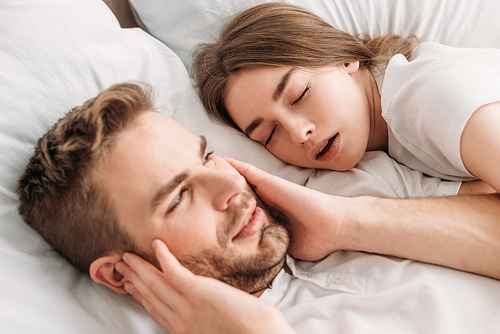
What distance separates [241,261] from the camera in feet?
3.32

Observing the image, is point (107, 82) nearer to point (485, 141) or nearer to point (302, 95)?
point (302, 95)

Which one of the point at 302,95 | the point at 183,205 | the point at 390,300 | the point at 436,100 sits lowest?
the point at 390,300

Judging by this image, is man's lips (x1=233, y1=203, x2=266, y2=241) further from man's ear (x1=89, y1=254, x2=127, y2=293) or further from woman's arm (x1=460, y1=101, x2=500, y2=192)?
woman's arm (x1=460, y1=101, x2=500, y2=192)

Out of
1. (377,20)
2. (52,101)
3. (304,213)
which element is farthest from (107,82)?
(377,20)

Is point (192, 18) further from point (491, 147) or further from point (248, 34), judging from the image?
point (491, 147)

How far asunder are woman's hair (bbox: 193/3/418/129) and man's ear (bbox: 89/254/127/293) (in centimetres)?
79

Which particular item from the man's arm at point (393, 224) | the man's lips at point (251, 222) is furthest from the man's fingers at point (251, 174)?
the man's lips at point (251, 222)

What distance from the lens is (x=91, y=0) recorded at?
1.56 metres

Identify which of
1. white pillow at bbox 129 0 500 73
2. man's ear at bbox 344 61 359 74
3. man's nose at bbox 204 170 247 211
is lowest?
man's nose at bbox 204 170 247 211

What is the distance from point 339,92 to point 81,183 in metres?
0.99

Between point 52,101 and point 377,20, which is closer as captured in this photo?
point 52,101

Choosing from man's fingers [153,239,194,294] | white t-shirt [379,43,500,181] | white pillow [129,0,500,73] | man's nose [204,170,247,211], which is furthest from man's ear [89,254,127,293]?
white pillow [129,0,500,73]

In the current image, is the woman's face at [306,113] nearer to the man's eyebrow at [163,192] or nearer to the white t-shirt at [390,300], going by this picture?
the white t-shirt at [390,300]

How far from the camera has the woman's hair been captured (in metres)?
1.48
